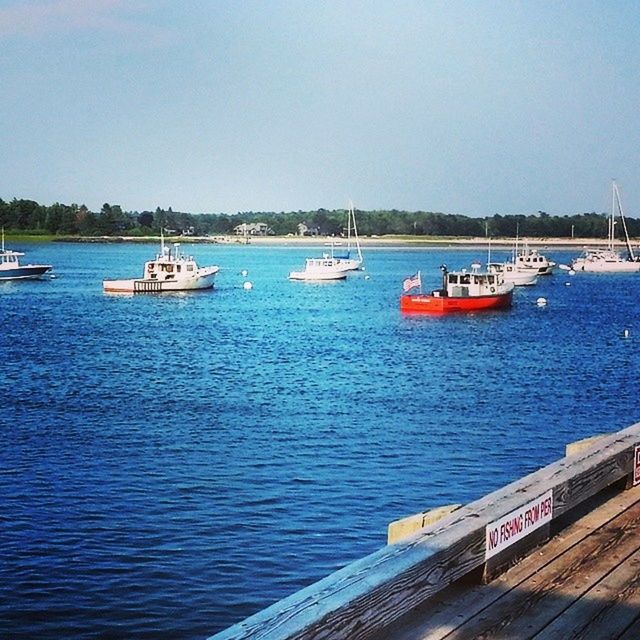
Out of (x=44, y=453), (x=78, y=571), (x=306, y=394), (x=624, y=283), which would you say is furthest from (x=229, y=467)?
(x=624, y=283)

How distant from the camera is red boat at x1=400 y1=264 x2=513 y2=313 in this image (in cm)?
Result: 7188

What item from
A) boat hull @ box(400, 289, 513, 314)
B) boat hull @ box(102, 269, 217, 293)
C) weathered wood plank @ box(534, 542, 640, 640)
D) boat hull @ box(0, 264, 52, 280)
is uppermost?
weathered wood plank @ box(534, 542, 640, 640)

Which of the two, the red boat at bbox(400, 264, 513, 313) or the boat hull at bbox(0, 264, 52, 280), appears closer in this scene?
the red boat at bbox(400, 264, 513, 313)

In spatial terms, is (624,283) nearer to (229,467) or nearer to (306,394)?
(306,394)

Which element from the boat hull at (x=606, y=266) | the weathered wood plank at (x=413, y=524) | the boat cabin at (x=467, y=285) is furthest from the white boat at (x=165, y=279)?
the weathered wood plank at (x=413, y=524)

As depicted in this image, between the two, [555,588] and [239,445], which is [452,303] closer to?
[239,445]

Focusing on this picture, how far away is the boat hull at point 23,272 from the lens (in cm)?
11431

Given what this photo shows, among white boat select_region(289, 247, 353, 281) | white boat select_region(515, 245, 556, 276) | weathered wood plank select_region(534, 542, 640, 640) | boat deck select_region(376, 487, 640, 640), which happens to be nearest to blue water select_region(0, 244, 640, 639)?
boat deck select_region(376, 487, 640, 640)

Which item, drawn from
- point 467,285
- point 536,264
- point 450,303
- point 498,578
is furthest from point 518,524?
point 536,264

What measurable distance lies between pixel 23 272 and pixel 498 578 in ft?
380

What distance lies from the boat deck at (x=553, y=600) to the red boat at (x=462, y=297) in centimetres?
6361

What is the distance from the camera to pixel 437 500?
20.4m

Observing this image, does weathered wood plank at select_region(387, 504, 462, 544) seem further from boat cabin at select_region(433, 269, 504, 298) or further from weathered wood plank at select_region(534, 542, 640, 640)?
boat cabin at select_region(433, 269, 504, 298)

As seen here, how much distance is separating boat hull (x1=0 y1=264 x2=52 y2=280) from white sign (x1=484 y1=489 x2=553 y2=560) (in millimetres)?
112311
